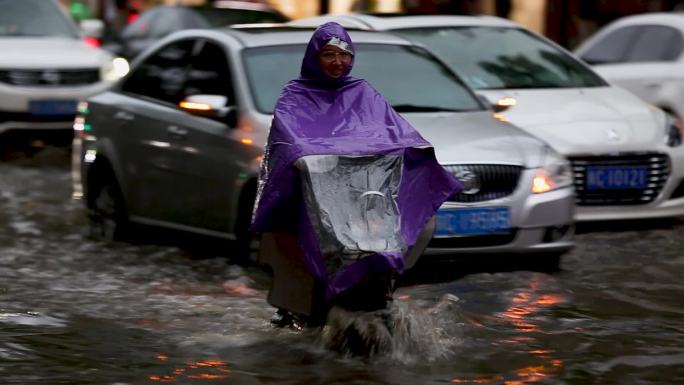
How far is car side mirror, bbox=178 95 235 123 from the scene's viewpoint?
10.1m

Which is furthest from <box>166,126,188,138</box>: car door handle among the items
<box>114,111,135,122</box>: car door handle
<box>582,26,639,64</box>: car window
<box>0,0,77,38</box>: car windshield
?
<box>0,0,77,38</box>: car windshield

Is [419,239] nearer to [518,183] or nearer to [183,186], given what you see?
[518,183]

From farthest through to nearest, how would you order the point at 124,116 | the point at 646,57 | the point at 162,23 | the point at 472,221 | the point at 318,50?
1. the point at 162,23
2. the point at 646,57
3. the point at 124,116
4. the point at 472,221
5. the point at 318,50

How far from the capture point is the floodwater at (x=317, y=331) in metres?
7.00

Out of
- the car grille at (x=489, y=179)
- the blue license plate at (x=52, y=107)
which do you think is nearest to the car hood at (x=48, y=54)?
the blue license plate at (x=52, y=107)

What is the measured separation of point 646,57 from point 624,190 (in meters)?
4.05

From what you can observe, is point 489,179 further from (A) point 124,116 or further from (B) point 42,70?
(B) point 42,70

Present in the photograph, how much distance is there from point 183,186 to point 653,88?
5.62 m

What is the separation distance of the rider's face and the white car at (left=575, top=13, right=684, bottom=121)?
7.54 metres

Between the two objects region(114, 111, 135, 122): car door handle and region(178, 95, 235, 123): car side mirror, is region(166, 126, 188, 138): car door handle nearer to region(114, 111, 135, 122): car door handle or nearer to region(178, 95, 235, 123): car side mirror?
region(178, 95, 235, 123): car side mirror

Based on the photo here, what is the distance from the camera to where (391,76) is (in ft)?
35.2

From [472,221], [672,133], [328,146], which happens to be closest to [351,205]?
[328,146]

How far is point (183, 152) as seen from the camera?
10.5 metres

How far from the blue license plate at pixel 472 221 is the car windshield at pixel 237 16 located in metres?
10.5
